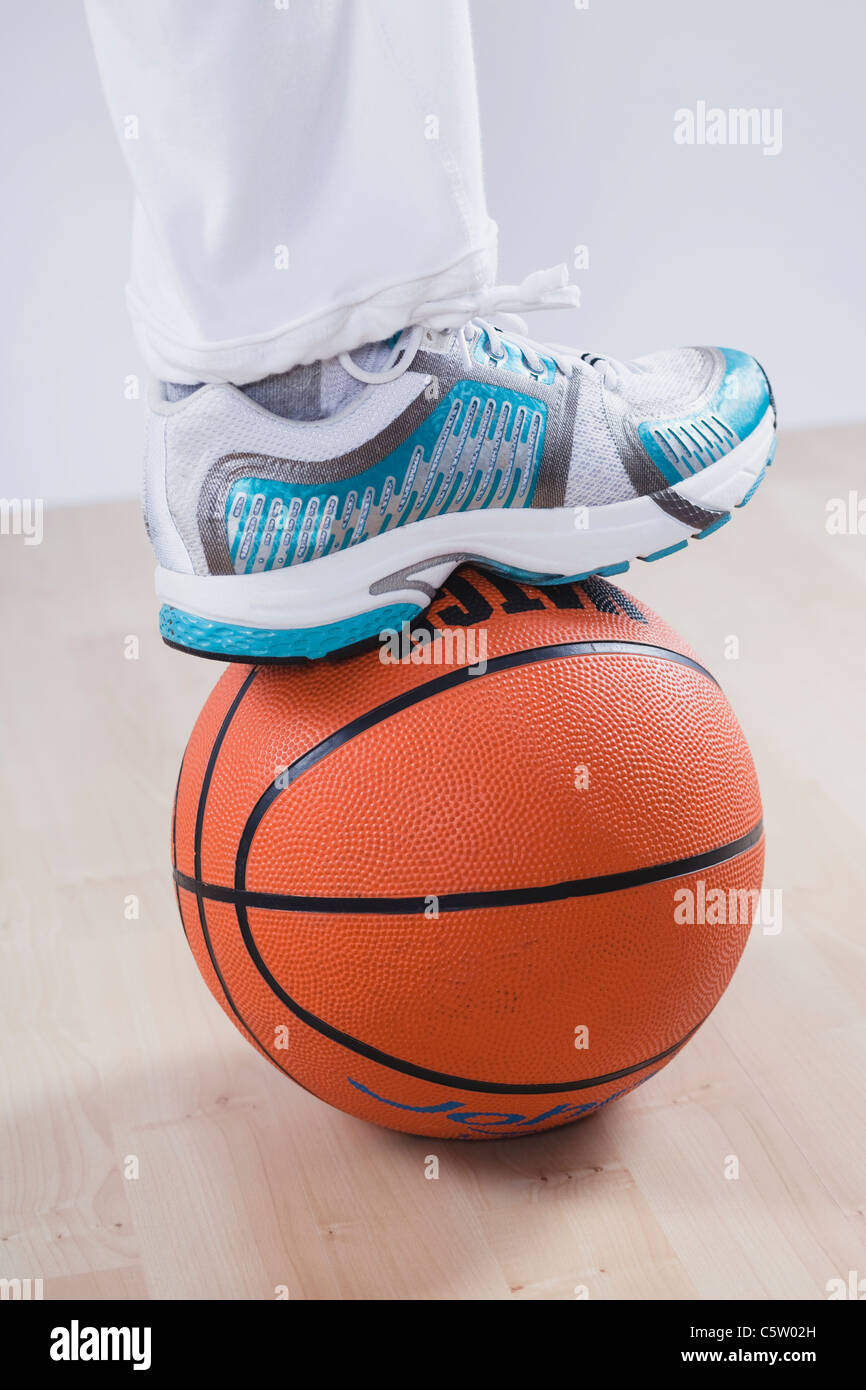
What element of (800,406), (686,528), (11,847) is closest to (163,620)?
(686,528)

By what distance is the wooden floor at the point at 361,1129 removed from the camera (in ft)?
4.74

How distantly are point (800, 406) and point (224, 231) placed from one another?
9.88ft

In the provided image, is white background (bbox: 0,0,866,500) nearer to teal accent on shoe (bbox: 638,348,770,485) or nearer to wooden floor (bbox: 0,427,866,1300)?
wooden floor (bbox: 0,427,866,1300)

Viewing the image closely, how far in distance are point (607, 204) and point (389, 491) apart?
2737 millimetres

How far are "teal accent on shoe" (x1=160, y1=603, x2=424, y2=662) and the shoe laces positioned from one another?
0.21 meters

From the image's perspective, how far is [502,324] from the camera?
1.53m

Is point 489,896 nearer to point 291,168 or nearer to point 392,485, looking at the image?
point 392,485

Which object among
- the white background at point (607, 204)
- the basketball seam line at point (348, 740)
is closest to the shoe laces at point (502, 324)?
the basketball seam line at point (348, 740)

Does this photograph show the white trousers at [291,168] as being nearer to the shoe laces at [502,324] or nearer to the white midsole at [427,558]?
the shoe laces at [502,324]

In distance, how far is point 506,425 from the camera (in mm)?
1363

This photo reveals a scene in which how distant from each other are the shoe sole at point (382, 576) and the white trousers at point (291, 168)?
184 millimetres

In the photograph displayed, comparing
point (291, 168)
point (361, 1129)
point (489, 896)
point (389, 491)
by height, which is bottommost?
point (361, 1129)

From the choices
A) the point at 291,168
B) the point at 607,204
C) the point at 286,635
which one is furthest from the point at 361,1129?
the point at 607,204

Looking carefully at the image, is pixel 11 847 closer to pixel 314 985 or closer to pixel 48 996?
pixel 48 996
